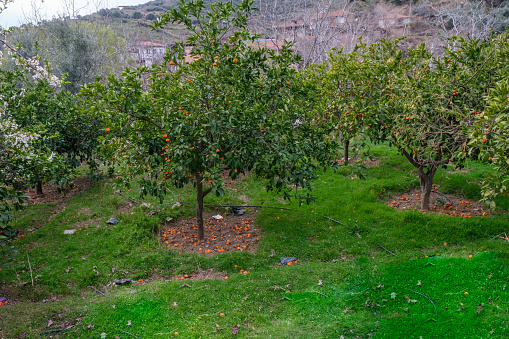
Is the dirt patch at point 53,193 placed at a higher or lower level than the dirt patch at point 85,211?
lower

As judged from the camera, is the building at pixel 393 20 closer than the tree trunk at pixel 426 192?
No

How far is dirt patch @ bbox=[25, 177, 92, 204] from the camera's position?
869 centimetres

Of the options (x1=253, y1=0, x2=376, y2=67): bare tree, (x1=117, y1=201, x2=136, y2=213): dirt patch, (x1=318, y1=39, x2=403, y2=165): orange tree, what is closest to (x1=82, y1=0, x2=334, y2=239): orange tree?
(x1=318, y1=39, x2=403, y2=165): orange tree

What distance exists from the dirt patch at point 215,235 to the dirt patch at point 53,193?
3605 millimetres

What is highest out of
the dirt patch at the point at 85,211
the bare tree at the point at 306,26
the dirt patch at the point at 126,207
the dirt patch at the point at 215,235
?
the bare tree at the point at 306,26

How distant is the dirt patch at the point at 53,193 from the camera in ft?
28.5

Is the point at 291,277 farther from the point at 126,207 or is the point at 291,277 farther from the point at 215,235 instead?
the point at 126,207

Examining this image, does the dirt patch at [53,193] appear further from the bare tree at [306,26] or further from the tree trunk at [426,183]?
the tree trunk at [426,183]

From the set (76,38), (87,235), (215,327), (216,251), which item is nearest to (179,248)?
(216,251)

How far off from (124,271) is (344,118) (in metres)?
4.64

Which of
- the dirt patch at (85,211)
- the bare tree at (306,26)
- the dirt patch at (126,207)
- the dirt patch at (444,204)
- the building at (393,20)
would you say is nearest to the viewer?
the dirt patch at (444,204)

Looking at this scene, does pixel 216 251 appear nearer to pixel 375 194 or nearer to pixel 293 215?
pixel 293 215

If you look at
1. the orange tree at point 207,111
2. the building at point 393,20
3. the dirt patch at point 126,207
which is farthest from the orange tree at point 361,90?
the building at point 393,20

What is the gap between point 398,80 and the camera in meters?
6.31
